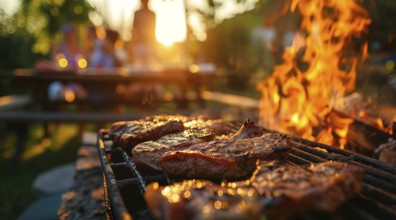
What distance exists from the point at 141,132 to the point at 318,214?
1687 mm

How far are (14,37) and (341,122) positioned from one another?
18819 mm

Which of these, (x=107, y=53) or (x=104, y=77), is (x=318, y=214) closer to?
(x=104, y=77)

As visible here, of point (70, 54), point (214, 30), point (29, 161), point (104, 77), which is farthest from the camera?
point (214, 30)

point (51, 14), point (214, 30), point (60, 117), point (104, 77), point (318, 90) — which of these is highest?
point (214, 30)

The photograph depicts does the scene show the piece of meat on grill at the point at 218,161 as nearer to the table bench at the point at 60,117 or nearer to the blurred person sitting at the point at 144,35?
the table bench at the point at 60,117

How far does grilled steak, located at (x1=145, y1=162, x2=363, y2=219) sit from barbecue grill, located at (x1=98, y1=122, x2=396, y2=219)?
10 centimetres

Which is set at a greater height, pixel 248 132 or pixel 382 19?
pixel 382 19

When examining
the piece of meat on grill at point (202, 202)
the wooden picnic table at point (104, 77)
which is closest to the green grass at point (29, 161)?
the wooden picnic table at point (104, 77)

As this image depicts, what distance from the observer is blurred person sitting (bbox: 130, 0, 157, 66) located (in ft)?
34.2

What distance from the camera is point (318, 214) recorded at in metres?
1.54

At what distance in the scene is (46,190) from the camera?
5.01 metres

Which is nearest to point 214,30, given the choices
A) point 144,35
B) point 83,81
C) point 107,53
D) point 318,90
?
point 144,35

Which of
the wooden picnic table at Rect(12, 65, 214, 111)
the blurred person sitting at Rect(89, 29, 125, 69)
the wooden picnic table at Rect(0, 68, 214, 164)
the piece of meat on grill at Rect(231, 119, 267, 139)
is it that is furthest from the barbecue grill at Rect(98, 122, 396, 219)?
the blurred person sitting at Rect(89, 29, 125, 69)

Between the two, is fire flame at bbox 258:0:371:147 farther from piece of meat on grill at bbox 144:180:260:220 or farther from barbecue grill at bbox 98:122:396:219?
piece of meat on grill at bbox 144:180:260:220
